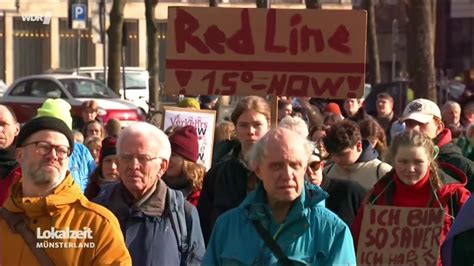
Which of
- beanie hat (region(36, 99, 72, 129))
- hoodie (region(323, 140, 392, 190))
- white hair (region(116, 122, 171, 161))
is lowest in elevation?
hoodie (region(323, 140, 392, 190))

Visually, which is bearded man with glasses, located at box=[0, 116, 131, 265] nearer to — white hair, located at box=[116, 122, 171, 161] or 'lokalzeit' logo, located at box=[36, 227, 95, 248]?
'lokalzeit' logo, located at box=[36, 227, 95, 248]

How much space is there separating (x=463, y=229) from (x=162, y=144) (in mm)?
1713

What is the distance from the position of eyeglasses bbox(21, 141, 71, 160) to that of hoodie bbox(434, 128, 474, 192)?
12.4 feet

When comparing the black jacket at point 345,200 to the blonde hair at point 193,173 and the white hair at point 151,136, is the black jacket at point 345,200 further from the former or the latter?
the white hair at point 151,136

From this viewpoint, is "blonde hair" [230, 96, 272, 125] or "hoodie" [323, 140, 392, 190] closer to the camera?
"blonde hair" [230, 96, 272, 125]

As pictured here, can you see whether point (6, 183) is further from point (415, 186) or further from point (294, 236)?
point (294, 236)

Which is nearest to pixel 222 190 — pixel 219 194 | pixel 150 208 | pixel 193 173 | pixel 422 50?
pixel 219 194

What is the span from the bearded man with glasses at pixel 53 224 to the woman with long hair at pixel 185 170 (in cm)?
261

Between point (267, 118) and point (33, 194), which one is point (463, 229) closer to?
point (33, 194)

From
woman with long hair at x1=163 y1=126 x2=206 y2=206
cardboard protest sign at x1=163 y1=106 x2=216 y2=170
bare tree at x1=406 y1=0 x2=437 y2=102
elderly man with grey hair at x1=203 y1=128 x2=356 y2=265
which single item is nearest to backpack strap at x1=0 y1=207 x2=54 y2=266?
elderly man with grey hair at x1=203 y1=128 x2=356 y2=265

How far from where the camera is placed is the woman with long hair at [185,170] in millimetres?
8898

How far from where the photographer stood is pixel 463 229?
6.05 m

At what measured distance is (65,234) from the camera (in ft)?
20.3

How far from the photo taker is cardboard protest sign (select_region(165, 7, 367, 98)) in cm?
963
